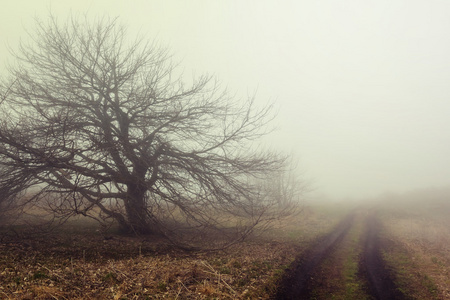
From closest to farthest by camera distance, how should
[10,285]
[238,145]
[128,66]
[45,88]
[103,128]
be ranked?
[10,285], [103,128], [45,88], [128,66], [238,145]

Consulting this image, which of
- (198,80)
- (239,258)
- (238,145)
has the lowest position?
(239,258)

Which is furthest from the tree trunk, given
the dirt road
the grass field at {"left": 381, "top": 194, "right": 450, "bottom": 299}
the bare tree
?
the grass field at {"left": 381, "top": 194, "right": 450, "bottom": 299}

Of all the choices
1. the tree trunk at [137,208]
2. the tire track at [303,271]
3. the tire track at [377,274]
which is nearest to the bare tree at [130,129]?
the tree trunk at [137,208]

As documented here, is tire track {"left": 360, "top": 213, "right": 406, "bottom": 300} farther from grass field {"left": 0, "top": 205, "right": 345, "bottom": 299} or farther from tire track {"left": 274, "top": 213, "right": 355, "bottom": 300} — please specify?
grass field {"left": 0, "top": 205, "right": 345, "bottom": 299}

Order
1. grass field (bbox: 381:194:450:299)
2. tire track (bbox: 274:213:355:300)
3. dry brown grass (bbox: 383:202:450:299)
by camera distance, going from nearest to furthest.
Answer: tire track (bbox: 274:213:355:300)
grass field (bbox: 381:194:450:299)
dry brown grass (bbox: 383:202:450:299)

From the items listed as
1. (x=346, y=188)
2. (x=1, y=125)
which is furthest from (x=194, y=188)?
(x=346, y=188)

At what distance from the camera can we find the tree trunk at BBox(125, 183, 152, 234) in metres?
10.6

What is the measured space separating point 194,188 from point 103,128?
454 cm

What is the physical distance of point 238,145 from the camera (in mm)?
13484

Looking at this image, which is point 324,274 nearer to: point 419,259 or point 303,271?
point 303,271

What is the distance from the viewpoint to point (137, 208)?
1091 cm

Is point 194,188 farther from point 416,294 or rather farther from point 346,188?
point 346,188

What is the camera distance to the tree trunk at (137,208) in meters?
10.6

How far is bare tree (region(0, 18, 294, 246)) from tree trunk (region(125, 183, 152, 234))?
1.9 inches
